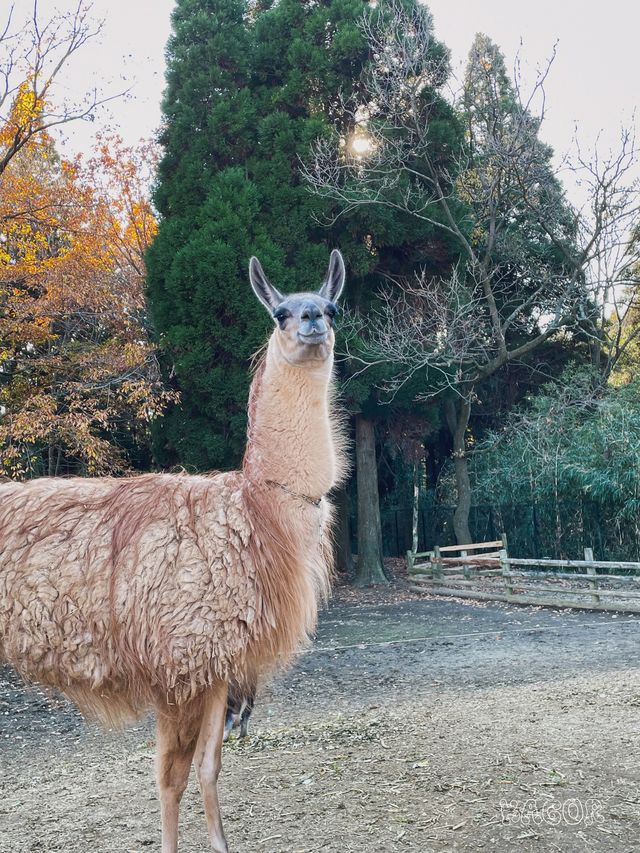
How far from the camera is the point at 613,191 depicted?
1566cm

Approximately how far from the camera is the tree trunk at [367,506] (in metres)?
16.8

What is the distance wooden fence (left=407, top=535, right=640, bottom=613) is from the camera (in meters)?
11.6

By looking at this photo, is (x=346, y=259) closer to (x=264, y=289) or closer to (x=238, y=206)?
(x=238, y=206)

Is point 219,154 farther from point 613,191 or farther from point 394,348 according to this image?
point 613,191

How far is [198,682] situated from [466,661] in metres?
6.07

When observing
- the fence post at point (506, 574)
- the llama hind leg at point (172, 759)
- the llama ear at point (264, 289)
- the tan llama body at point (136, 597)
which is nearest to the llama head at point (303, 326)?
the llama ear at point (264, 289)

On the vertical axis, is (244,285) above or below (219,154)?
below

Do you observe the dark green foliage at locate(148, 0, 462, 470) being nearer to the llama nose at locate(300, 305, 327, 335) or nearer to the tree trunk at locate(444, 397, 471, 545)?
the tree trunk at locate(444, 397, 471, 545)

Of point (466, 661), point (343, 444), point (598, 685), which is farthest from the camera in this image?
point (466, 661)

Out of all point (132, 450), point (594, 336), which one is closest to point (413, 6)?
point (594, 336)

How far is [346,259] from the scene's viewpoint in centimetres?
1596

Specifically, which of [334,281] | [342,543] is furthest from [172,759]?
[342,543]

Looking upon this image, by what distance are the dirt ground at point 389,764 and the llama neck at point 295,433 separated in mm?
1626

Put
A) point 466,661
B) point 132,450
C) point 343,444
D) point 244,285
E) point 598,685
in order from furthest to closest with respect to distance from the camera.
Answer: point 132,450, point 244,285, point 466,661, point 598,685, point 343,444
